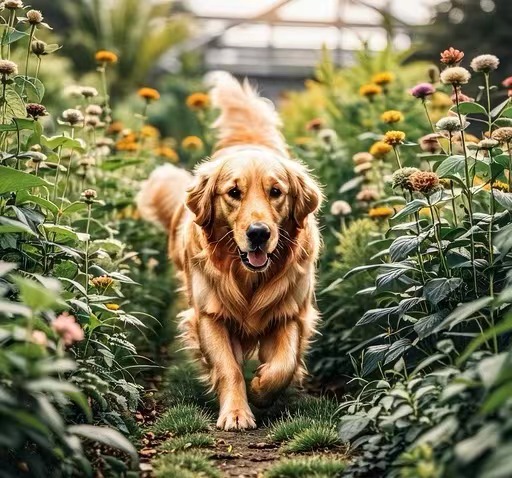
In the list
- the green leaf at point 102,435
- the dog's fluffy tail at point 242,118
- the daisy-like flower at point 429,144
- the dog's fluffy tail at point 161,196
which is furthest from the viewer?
the dog's fluffy tail at point 161,196

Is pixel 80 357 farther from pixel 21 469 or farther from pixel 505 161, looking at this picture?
pixel 505 161

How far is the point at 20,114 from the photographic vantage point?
3492 mm

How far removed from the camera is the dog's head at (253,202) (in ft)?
12.6

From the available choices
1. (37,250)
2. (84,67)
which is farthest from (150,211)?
(84,67)

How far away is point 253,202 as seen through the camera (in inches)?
155

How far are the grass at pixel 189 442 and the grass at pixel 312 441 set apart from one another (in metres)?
0.31

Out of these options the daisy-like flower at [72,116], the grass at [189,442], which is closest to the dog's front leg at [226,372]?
the grass at [189,442]

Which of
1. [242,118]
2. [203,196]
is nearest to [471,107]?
[203,196]

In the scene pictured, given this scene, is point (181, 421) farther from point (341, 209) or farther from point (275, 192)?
point (341, 209)

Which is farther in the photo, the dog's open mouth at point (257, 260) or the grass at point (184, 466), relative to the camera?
the dog's open mouth at point (257, 260)

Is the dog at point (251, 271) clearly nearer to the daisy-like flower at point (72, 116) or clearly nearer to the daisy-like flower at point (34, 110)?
the daisy-like flower at point (72, 116)

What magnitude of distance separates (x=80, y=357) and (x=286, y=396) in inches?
47.2

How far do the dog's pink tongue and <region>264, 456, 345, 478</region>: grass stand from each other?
3.84 ft

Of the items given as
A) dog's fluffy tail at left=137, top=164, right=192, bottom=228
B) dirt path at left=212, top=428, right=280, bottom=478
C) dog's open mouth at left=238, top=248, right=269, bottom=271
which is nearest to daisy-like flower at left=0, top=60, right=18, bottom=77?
dog's open mouth at left=238, top=248, right=269, bottom=271
